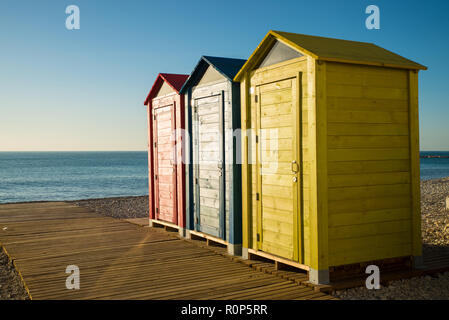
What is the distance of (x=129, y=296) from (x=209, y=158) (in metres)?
2.87

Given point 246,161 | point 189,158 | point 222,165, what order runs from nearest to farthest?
point 246,161, point 222,165, point 189,158

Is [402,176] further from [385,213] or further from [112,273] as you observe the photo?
[112,273]

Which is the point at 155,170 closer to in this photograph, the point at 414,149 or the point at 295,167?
the point at 295,167

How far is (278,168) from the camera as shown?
5.43 m

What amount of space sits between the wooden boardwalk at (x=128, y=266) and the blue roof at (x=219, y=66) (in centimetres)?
262

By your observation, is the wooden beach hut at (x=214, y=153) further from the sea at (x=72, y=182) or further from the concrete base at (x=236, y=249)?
the sea at (x=72, y=182)

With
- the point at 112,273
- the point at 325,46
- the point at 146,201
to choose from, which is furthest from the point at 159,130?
the point at 146,201

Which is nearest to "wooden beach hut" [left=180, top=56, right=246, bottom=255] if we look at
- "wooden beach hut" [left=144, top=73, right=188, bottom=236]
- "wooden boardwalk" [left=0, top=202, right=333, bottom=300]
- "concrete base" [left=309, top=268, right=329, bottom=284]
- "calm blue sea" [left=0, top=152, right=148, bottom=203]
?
"wooden beach hut" [left=144, top=73, right=188, bottom=236]

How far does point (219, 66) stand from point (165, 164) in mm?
2654

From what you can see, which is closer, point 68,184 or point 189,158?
point 189,158

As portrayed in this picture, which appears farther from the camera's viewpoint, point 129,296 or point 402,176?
point 402,176

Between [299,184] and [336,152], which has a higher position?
[336,152]

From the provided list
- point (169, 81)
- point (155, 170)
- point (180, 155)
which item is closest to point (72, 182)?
point (155, 170)

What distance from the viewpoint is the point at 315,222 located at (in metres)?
4.70
